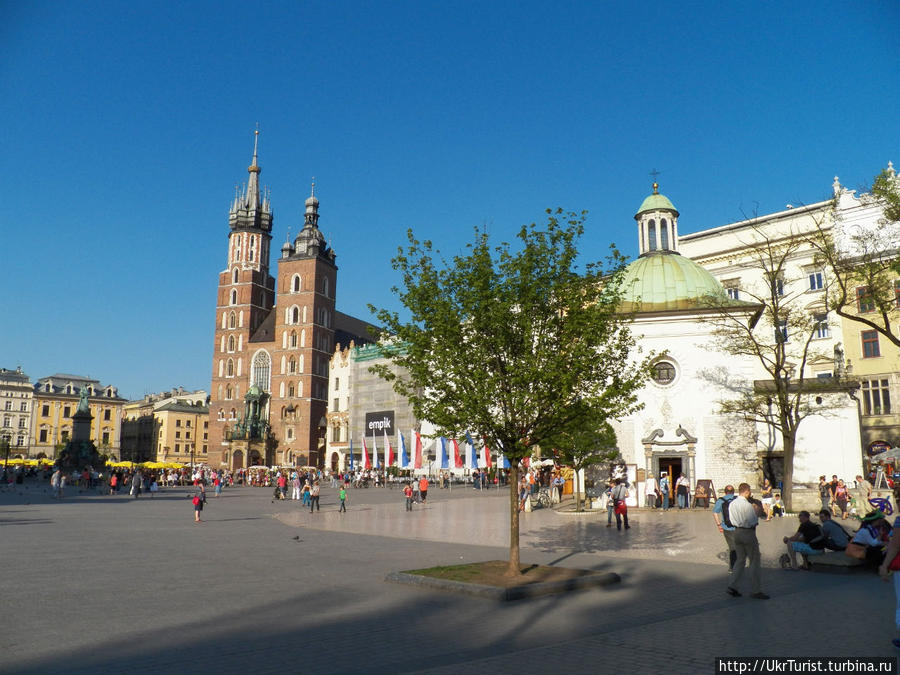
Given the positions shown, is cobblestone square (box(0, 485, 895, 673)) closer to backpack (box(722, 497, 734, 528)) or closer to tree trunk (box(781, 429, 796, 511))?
backpack (box(722, 497, 734, 528))

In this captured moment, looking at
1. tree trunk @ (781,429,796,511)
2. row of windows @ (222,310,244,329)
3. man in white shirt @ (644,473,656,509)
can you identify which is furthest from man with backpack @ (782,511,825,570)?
row of windows @ (222,310,244,329)

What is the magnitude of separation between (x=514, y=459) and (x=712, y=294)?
24217 mm

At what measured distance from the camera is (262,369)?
101 m

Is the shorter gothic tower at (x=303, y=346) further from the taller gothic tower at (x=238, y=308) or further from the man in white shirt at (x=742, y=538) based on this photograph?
the man in white shirt at (x=742, y=538)

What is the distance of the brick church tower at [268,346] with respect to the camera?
9544 centimetres

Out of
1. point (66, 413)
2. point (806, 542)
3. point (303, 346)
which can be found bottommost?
point (806, 542)

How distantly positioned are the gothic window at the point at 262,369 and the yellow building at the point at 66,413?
114 feet

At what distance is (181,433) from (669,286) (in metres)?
114

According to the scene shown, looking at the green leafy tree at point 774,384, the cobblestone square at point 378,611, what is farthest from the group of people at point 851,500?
the cobblestone square at point 378,611

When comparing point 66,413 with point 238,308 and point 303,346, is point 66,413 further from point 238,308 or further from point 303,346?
point 303,346

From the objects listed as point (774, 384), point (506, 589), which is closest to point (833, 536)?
point (506, 589)

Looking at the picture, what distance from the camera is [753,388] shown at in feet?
104

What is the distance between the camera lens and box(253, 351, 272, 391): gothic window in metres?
100

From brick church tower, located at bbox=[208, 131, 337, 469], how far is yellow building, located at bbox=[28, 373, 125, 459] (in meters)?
31.5
